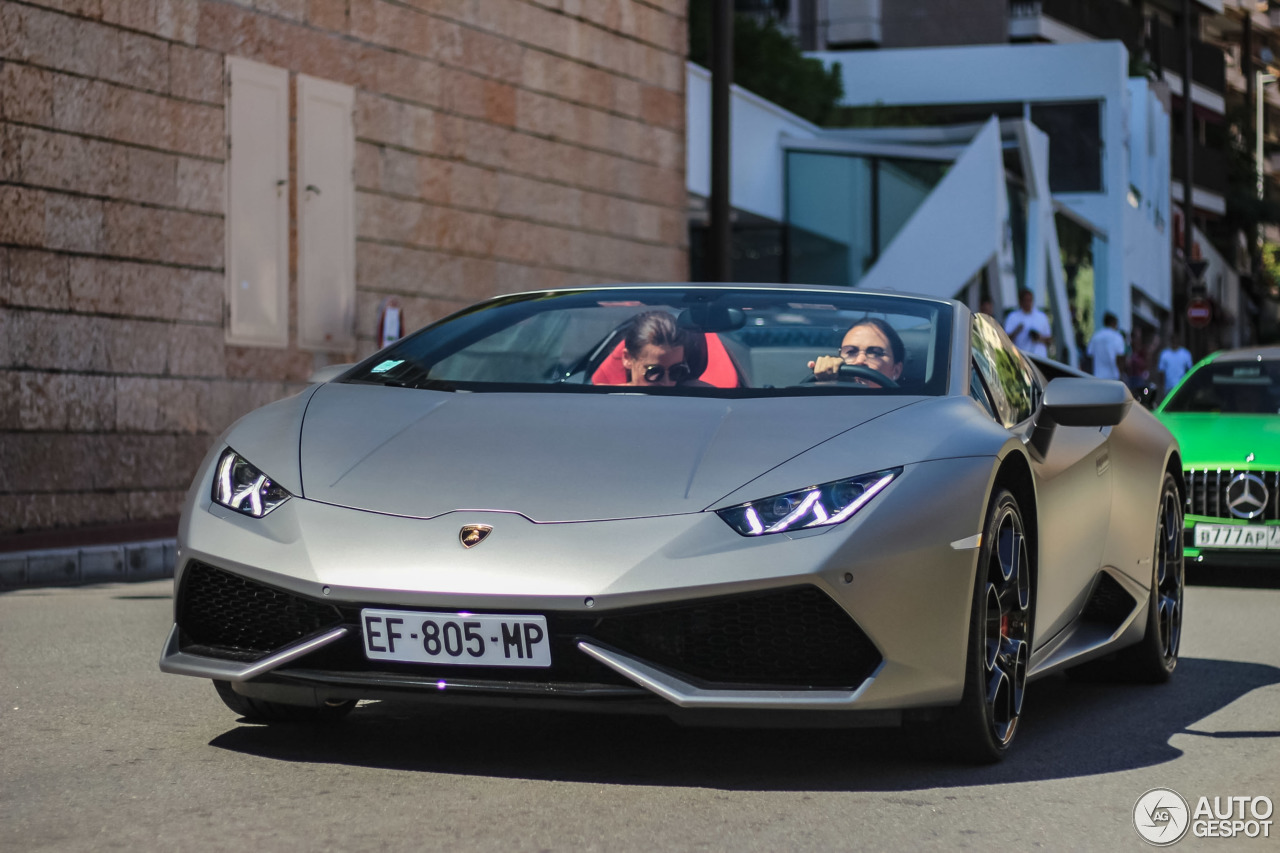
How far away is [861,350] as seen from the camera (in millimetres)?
5496

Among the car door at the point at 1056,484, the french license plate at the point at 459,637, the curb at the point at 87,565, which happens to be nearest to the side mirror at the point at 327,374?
the french license plate at the point at 459,637

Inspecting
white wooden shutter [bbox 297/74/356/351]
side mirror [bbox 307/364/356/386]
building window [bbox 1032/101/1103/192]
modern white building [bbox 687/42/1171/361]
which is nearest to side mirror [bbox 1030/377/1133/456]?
side mirror [bbox 307/364/356/386]

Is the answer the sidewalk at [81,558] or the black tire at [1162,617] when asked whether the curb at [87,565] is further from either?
the black tire at [1162,617]

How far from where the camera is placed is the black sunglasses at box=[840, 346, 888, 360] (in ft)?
17.9

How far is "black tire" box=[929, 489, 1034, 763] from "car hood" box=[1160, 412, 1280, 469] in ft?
19.1

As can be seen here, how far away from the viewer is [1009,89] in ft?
137

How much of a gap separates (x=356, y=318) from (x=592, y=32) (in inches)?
200

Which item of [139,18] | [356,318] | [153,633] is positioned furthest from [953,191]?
[153,633]

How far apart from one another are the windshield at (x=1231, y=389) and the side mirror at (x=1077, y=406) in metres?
6.32

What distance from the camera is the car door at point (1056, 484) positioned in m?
5.43

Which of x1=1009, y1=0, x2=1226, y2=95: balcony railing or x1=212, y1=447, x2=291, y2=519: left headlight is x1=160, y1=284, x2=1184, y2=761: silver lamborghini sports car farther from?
x1=1009, y1=0, x2=1226, y2=95: balcony railing

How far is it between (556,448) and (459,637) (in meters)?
0.58

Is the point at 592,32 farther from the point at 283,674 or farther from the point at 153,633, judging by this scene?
the point at 283,674

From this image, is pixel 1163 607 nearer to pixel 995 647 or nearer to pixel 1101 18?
pixel 995 647
